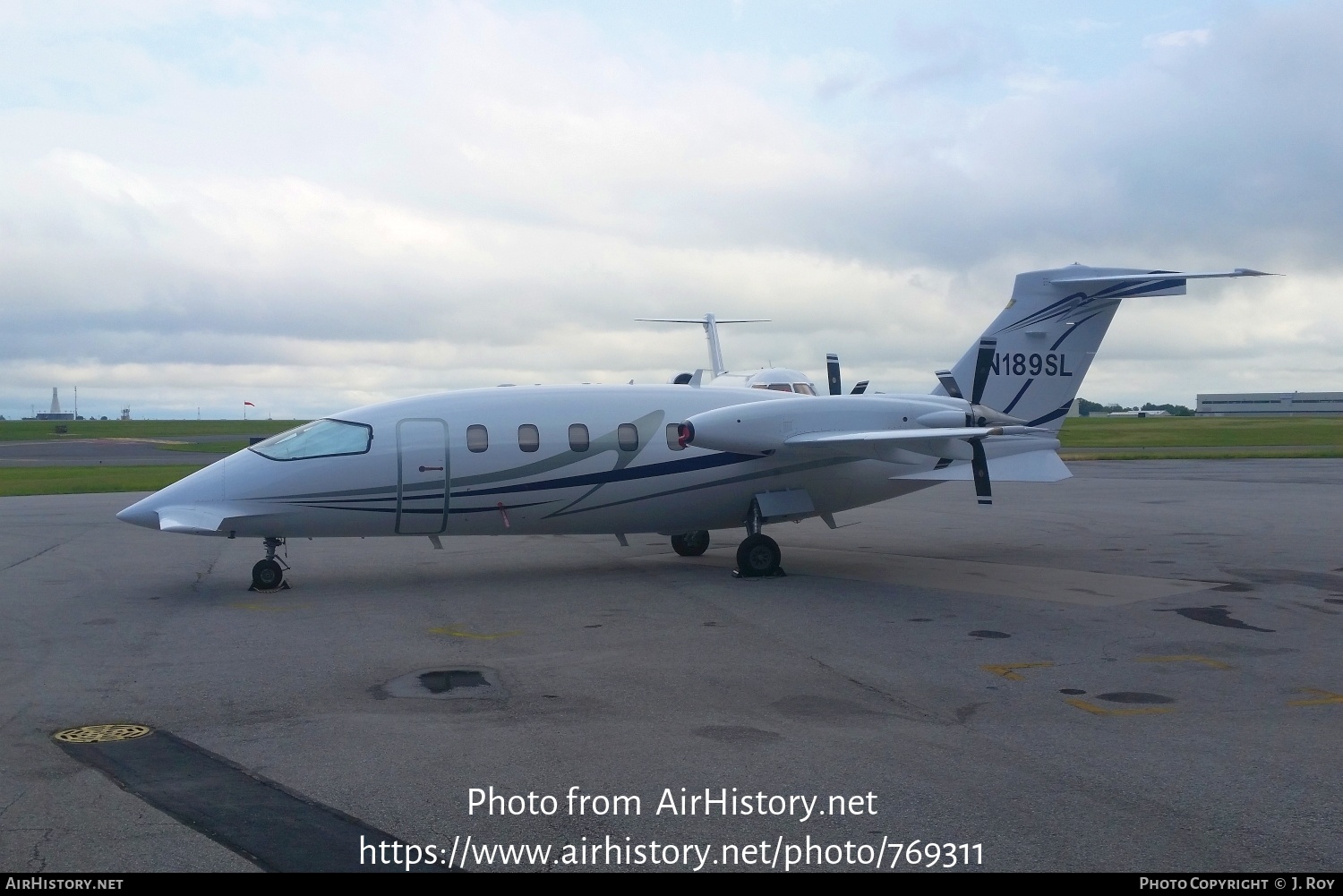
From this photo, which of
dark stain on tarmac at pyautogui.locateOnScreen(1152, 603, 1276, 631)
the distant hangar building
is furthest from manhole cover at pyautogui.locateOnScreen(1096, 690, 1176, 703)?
the distant hangar building

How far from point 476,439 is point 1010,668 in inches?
365

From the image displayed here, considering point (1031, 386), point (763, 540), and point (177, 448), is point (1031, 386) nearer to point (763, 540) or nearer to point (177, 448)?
point (763, 540)

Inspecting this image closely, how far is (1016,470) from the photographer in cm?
1794

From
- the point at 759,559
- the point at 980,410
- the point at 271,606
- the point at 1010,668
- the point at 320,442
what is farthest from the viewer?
the point at 980,410

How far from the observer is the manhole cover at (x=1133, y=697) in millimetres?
9844

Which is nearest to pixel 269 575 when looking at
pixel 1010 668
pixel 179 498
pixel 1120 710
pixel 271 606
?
pixel 271 606

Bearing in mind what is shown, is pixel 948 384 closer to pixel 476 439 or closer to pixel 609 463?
pixel 609 463

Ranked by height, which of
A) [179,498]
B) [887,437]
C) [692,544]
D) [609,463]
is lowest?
[692,544]

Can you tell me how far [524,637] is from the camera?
13.0 metres

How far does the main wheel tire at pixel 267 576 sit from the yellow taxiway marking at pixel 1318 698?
1357cm

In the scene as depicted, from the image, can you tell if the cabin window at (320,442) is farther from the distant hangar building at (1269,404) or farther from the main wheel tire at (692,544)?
the distant hangar building at (1269,404)

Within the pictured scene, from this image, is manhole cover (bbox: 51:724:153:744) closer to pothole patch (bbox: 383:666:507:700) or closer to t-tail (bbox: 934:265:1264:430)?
pothole patch (bbox: 383:666:507:700)

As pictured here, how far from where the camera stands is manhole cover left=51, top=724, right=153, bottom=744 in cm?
869

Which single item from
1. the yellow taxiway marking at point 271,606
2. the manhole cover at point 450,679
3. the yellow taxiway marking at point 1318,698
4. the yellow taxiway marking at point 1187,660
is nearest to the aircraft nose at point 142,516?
the yellow taxiway marking at point 271,606
